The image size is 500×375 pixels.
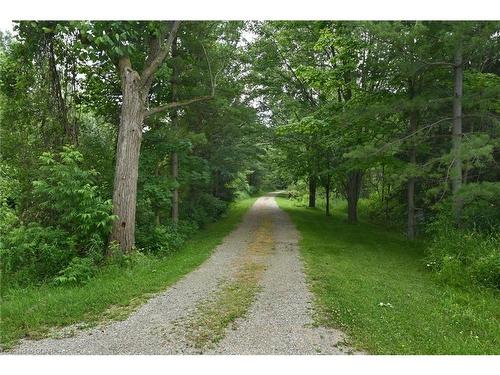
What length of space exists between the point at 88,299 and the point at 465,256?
7.98 m

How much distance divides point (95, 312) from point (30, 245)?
3563 millimetres

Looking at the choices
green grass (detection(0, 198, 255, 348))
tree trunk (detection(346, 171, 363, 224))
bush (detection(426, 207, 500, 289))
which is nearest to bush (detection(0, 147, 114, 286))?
green grass (detection(0, 198, 255, 348))

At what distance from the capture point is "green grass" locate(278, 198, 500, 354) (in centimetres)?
464

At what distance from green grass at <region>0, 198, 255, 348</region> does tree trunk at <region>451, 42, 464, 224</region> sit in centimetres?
687

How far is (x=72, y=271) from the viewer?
7441 mm

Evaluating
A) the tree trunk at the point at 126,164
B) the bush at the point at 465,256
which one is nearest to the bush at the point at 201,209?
the tree trunk at the point at 126,164

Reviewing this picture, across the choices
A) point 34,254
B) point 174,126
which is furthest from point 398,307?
point 174,126

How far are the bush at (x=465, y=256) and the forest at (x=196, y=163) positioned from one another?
4 cm

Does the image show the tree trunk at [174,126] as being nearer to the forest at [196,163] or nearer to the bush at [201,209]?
the forest at [196,163]

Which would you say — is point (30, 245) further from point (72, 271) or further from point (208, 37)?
point (208, 37)

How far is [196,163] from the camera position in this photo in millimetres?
13875

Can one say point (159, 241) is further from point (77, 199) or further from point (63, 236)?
point (77, 199)

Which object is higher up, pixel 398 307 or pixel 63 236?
pixel 63 236

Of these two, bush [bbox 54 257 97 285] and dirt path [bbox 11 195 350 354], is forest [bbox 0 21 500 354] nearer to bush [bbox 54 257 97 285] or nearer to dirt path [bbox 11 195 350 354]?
bush [bbox 54 257 97 285]
